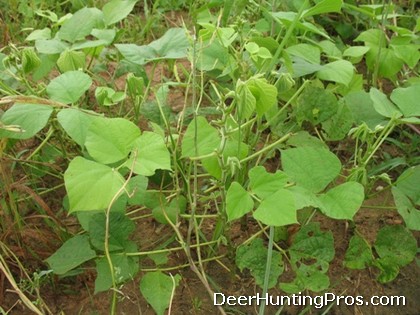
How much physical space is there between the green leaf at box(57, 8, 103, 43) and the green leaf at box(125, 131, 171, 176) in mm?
492

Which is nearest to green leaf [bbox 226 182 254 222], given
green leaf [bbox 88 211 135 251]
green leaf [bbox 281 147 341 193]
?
green leaf [bbox 281 147 341 193]

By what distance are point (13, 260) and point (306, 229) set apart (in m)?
Result: 0.61

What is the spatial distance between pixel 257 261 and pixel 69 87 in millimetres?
520

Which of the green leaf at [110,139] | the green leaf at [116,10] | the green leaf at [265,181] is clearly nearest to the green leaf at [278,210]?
the green leaf at [265,181]

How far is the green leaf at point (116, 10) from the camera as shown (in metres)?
1.54

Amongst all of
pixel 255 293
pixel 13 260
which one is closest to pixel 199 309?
pixel 255 293

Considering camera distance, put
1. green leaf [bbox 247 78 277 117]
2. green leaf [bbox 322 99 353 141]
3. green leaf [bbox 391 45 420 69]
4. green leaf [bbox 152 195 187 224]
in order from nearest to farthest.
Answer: green leaf [bbox 247 78 277 117]
green leaf [bbox 152 195 187 224]
green leaf [bbox 322 99 353 141]
green leaf [bbox 391 45 420 69]

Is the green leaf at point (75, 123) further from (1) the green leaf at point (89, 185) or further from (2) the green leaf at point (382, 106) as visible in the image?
(2) the green leaf at point (382, 106)

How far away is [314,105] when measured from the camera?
136 centimetres

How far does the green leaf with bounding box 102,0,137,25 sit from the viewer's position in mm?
1545

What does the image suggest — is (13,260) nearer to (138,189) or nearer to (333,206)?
(138,189)

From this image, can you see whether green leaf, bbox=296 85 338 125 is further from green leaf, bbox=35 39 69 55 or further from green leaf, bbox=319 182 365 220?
green leaf, bbox=35 39 69 55

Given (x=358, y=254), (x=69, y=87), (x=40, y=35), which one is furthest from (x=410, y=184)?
(x=40, y=35)

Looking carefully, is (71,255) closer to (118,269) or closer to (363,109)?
(118,269)
